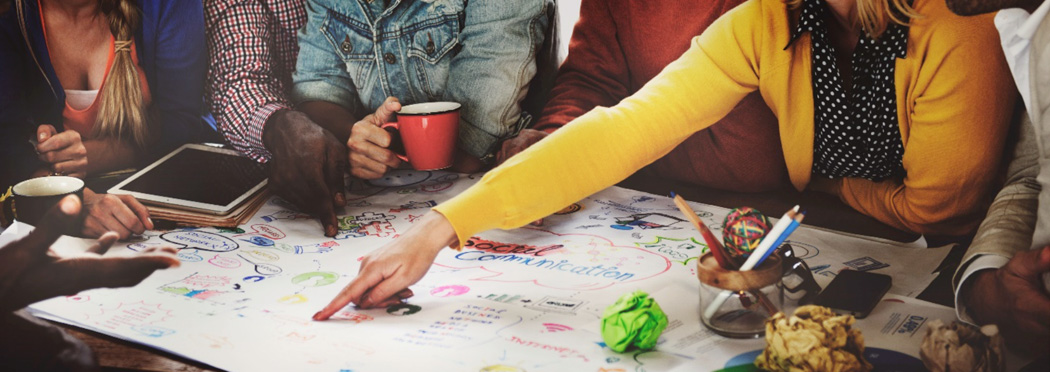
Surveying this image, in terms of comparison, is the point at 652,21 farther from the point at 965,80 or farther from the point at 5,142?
the point at 5,142

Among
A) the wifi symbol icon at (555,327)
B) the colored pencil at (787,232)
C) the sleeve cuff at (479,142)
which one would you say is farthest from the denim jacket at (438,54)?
the colored pencil at (787,232)

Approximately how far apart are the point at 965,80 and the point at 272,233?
81 centimetres

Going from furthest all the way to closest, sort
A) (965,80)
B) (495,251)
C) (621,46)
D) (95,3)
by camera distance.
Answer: (621,46) < (95,3) < (495,251) < (965,80)

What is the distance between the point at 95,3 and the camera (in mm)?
1033

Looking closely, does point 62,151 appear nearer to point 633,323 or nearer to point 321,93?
point 321,93

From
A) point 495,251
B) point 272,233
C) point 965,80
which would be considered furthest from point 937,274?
point 272,233

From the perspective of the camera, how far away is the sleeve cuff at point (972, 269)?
0.70 meters

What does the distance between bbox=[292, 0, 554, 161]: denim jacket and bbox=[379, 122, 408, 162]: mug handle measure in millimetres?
94

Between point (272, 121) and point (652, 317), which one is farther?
point (272, 121)

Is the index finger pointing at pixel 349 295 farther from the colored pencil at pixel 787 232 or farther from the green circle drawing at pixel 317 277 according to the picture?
the colored pencil at pixel 787 232

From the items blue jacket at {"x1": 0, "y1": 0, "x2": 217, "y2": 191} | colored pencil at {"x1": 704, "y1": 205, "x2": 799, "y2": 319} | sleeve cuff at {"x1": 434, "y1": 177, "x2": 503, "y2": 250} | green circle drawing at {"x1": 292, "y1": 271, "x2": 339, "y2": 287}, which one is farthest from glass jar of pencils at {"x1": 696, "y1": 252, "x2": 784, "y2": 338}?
blue jacket at {"x1": 0, "y1": 0, "x2": 217, "y2": 191}

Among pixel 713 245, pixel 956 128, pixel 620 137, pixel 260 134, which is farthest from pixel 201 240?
pixel 956 128

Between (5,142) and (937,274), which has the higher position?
(5,142)

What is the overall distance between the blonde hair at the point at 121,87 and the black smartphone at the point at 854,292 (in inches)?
36.3
